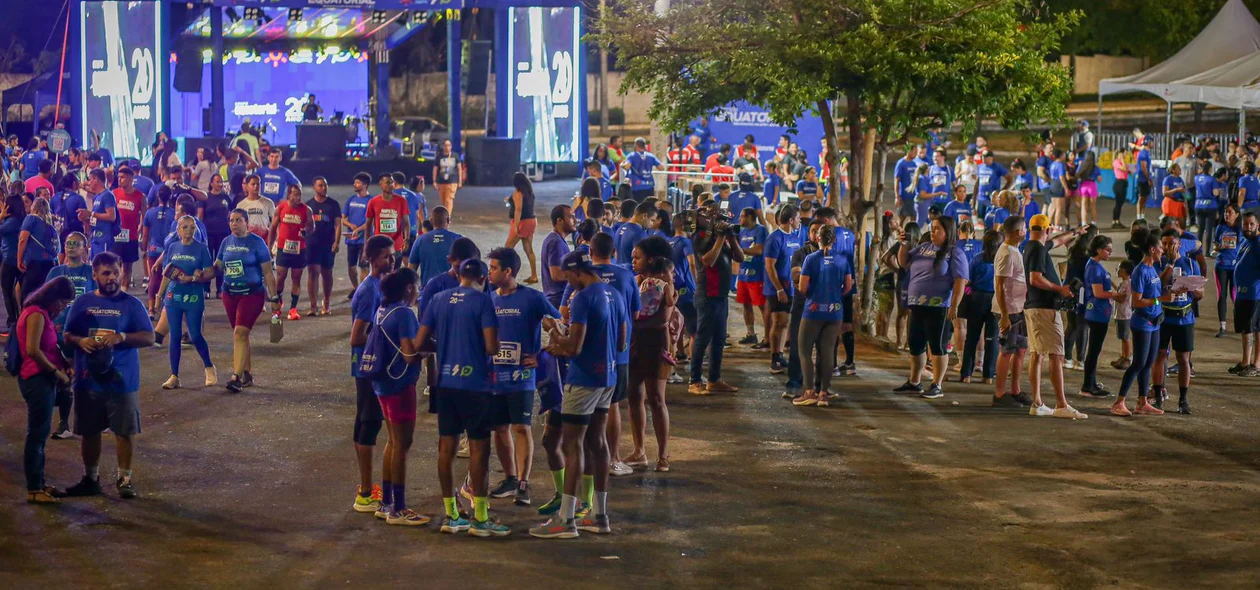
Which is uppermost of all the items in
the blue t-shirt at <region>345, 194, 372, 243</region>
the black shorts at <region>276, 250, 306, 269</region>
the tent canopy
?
the tent canopy

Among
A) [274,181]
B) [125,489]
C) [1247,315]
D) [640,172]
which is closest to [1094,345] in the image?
[1247,315]

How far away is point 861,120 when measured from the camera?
17.4m

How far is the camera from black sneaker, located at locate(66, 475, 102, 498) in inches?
375

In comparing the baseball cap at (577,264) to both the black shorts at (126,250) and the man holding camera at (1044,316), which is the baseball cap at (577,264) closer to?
the man holding camera at (1044,316)

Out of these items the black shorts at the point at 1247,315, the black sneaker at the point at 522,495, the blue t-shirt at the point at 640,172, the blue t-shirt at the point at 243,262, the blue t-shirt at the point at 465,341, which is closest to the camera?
the blue t-shirt at the point at 465,341

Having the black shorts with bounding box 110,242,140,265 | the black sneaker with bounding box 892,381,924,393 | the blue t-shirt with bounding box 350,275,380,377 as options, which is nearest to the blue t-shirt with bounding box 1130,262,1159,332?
the black sneaker with bounding box 892,381,924,393

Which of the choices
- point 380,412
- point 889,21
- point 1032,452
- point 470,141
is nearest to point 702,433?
point 1032,452

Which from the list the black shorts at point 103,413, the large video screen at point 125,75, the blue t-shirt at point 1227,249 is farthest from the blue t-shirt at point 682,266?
→ the large video screen at point 125,75

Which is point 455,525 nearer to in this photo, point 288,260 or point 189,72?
point 288,260

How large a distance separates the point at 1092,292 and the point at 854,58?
338 centimetres

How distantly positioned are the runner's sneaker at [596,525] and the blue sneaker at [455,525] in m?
0.70

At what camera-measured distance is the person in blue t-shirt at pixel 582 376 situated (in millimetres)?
8688

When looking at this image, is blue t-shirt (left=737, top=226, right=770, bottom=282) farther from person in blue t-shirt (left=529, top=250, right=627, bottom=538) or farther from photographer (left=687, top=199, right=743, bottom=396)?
person in blue t-shirt (left=529, top=250, right=627, bottom=538)

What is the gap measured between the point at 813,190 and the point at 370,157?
20.2 m
